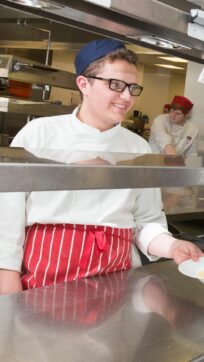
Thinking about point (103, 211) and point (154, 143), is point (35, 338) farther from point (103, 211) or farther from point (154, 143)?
point (154, 143)

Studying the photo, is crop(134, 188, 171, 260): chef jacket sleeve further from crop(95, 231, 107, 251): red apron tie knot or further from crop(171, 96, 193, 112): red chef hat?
crop(171, 96, 193, 112): red chef hat

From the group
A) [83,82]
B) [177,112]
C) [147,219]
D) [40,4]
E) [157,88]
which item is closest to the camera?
[40,4]

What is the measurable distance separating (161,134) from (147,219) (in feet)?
10.1

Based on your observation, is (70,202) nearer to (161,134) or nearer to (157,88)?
(161,134)

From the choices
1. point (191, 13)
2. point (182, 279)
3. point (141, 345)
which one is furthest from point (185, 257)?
point (191, 13)

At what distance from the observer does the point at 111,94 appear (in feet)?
3.76

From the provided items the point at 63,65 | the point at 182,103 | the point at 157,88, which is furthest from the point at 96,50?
the point at 157,88

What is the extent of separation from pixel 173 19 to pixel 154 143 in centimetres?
363

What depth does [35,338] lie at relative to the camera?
83 cm

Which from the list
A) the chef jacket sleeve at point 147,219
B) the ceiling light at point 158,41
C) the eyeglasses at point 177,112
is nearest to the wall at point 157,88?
the eyeglasses at point 177,112

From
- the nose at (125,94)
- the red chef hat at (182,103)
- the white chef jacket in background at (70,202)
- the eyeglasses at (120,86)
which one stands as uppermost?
the eyeglasses at (120,86)

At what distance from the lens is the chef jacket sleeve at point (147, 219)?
51.7 inches

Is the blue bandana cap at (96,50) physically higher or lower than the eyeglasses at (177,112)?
higher

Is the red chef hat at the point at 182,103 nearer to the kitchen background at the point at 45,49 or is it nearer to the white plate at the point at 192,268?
the kitchen background at the point at 45,49
